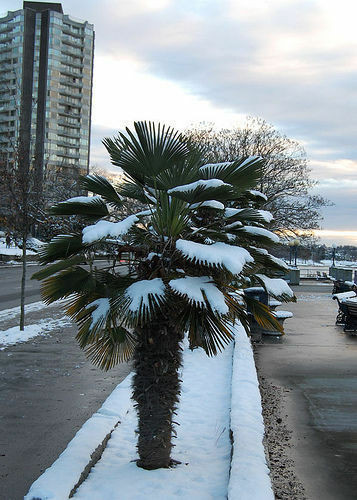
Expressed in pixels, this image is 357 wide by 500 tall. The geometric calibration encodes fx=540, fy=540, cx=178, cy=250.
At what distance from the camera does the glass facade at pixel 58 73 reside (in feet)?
348

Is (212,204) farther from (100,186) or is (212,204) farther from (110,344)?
(110,344)

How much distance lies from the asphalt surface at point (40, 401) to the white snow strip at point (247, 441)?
157 cm

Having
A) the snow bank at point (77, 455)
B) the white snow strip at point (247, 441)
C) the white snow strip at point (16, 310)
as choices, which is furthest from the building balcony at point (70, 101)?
the snow bank at point (77, 455)

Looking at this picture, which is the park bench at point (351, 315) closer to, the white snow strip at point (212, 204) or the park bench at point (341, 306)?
the park bench at point (341, 306)

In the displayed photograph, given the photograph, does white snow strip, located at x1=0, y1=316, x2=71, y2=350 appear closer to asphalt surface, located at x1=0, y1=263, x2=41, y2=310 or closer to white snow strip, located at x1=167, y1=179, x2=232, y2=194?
asphalt surface, located at x1=0, y1=263, x2=41, y2=310

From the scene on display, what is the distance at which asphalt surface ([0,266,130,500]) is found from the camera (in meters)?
4.54

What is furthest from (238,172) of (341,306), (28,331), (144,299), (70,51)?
(70,51)

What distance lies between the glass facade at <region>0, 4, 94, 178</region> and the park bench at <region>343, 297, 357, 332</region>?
96.3 m

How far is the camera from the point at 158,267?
4.04 metres

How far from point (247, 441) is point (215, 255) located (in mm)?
2046

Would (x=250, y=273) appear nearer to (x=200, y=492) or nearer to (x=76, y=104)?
(x=200, y=492)

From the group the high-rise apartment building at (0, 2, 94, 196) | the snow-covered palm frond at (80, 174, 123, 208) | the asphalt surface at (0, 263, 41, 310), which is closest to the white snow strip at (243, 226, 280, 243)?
the snow-covered palm frond at (80, 174, 123, 208)

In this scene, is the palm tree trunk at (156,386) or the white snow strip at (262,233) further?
the white snow strip at (262,233)

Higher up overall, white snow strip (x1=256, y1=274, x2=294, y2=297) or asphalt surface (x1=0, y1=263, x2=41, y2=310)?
white snow strip (x1=256, y1=274, x2=294, y2=297)
